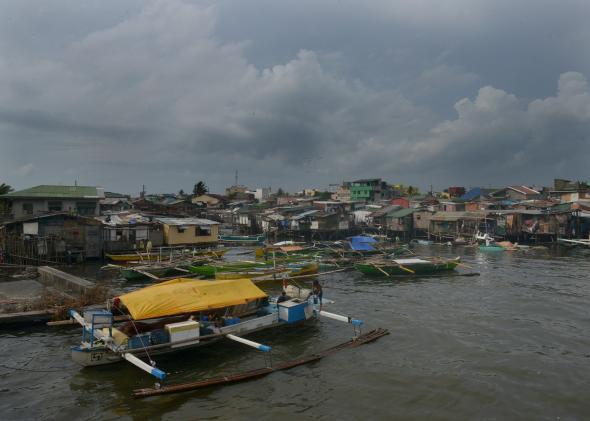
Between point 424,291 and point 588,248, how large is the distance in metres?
33.2

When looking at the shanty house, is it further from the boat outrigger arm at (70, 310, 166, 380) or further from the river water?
the boat outrigger arm at (70, 310, 166, 380)

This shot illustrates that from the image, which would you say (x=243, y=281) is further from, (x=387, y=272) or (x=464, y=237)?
(x=464, y=237)

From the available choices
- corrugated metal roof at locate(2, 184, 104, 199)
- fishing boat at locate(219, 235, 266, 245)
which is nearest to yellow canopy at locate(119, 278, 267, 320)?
corrugated metal roof at locate(2, 184, 104, 199)

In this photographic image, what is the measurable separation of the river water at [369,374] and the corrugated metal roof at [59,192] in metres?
29.6

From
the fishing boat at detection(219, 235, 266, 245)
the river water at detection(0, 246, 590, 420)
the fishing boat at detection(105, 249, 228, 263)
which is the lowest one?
the river water at detection(0, 246, 590, 420)

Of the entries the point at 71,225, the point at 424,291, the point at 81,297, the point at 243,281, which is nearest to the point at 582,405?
the point at 243,281

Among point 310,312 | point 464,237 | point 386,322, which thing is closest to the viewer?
point 310,312

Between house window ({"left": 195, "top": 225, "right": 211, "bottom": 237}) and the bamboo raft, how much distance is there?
2831 cm

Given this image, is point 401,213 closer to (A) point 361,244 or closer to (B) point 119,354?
(A) point 361,244

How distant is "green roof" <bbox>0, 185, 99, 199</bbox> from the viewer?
40.3 m

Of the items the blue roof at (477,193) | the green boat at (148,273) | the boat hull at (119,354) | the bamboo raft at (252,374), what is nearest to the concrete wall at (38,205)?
the green boat at (148,273)

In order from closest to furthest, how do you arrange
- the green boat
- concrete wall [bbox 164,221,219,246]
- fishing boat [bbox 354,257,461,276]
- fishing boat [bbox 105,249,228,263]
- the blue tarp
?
the green boat < fishing boat [bbox 354,257,461,276] < fishing boat [bbox 105,249,228,263] < the blue tarp < concrete wall [bbox 164,221,219,246]

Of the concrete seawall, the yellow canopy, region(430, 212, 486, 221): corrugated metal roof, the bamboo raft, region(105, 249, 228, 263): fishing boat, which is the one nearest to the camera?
the bamboo raft

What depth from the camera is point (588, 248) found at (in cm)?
4659
